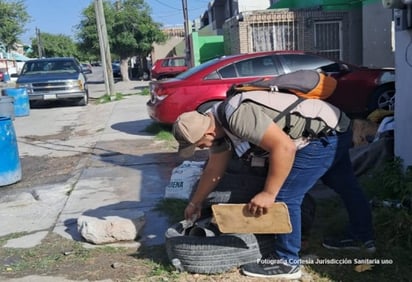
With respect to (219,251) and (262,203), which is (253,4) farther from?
(262,203)

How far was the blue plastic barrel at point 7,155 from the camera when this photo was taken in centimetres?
667

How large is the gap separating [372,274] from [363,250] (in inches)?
10.7

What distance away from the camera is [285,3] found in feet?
74.7

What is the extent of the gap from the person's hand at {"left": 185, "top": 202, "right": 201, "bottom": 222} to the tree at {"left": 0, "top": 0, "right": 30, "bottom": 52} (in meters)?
42.4

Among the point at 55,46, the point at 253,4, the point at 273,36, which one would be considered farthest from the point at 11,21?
the point at 55,46

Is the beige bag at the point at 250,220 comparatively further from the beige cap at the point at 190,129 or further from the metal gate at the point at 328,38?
the metal gate at the point at 328,38

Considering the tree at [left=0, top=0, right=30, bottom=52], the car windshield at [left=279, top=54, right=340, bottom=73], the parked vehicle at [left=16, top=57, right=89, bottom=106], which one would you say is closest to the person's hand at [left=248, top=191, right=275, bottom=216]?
the car windshield at [left=279, top=54, right=340, bottom=73]

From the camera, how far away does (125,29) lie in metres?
35.8

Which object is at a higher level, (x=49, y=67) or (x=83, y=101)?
(x=49, y=67)

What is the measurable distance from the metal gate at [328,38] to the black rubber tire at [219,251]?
1537 centimetres

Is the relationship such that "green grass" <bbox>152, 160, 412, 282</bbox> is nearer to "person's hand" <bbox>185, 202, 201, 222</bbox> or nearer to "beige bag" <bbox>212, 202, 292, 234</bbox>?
"beige bag" <bbox>212, 202, 292, 234</bbox>

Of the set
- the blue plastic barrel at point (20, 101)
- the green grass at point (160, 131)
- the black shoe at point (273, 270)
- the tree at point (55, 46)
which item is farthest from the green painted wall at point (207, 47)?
the tree at point (55, 46)

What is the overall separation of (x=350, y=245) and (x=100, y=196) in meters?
3.08

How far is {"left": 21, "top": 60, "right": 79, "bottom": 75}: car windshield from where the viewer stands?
18344 mm
